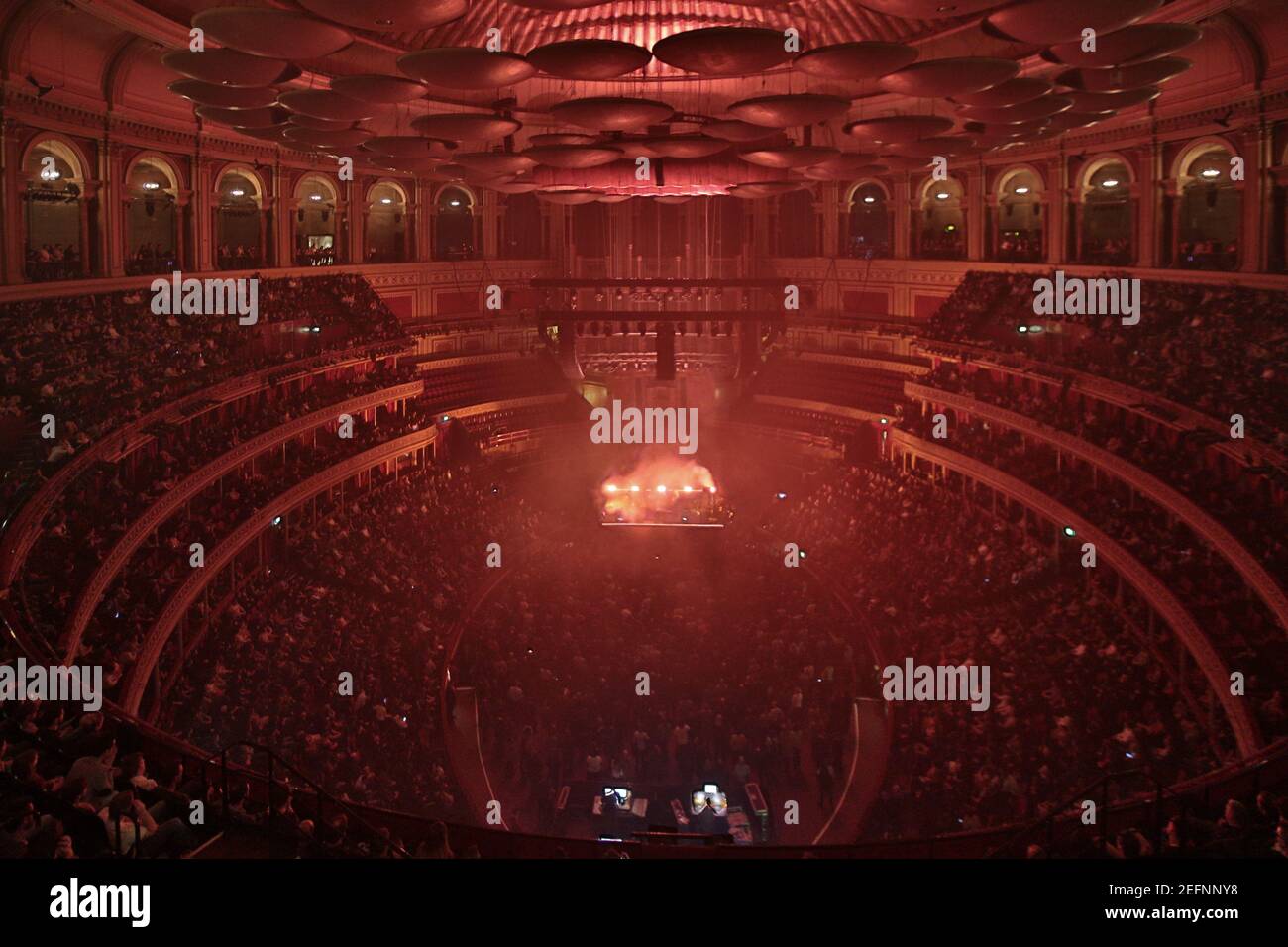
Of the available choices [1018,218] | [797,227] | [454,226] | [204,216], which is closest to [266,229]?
[204,216]

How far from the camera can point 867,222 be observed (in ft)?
122

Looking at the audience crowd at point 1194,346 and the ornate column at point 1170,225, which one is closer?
the audience crowd at point 1194,346

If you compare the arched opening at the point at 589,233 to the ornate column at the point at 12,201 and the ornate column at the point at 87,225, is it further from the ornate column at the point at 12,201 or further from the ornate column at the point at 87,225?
the ornate column at the point at 12,201

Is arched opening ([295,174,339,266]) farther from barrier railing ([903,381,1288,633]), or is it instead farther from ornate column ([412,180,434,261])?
barrier railing ([903,381,1288,633])

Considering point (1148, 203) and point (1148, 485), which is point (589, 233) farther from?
point (1148, 485)

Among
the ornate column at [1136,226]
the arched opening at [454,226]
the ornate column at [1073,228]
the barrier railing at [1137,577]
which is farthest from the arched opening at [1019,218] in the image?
the arched opening at [454,226]

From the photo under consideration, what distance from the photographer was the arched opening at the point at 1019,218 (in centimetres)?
3070

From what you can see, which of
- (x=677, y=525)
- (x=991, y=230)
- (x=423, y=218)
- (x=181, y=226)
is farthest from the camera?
(x=423, y=218)

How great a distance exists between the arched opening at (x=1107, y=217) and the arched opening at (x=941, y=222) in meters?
4.54

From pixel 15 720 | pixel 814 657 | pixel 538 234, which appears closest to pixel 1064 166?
pixel 814 657

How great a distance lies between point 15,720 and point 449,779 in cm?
802

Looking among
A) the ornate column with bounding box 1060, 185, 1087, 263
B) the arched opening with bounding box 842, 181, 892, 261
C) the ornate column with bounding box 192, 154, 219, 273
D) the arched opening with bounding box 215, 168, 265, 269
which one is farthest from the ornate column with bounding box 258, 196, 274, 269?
the ornate column with bounding box 1060, 185, 1087, 263

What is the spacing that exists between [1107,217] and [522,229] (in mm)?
19269
